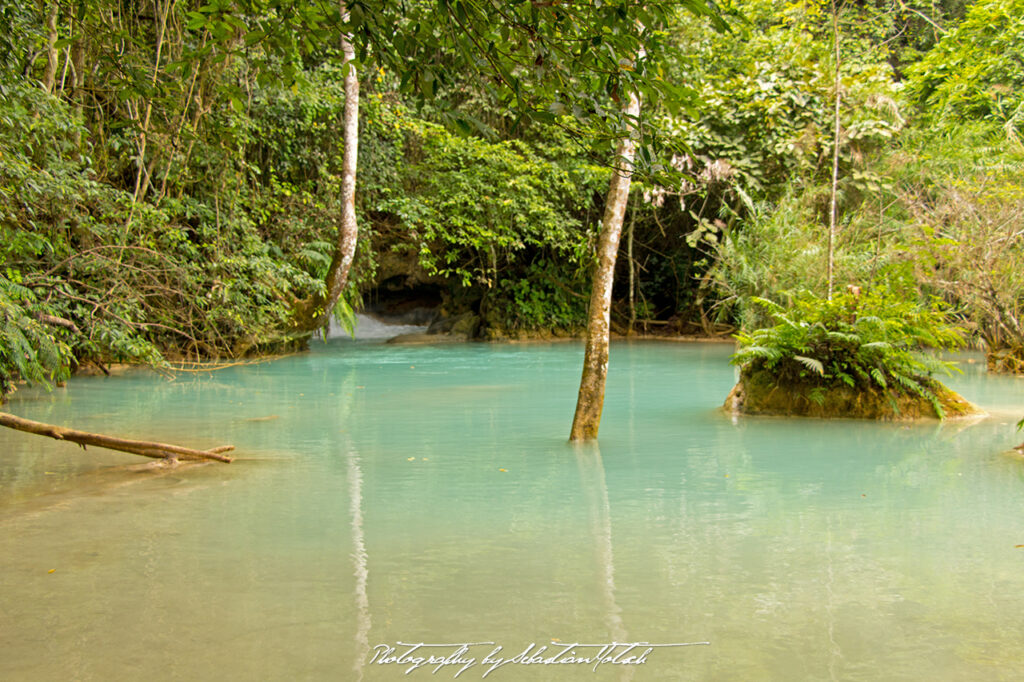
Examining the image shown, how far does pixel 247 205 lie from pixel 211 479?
32.7 ft

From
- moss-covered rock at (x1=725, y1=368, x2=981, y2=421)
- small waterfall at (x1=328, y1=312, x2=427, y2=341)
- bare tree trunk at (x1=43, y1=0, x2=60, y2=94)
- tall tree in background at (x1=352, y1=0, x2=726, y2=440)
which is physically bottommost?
moss-covered rock at (x1=725, y1=368, x2=981, y2=421)

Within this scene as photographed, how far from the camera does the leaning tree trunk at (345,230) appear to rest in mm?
13508

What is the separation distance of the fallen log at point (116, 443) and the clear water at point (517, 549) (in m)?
0.17

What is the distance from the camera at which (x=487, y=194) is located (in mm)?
18969

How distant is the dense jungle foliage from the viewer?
959 centimetres

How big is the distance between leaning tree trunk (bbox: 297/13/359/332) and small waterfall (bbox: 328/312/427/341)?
8517mm

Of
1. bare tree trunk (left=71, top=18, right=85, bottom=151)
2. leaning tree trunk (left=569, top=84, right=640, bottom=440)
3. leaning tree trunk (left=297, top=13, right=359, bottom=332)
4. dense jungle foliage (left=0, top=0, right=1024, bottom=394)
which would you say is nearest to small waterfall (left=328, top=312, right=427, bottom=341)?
dense jungle foliage (left=0, top=0, right=1024, bottom=394)

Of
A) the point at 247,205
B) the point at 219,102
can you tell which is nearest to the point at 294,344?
the point at 247,205

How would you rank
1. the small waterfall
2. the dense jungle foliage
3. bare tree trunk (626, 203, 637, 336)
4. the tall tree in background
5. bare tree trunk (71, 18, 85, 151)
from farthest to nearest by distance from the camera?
the small waterfall, bare tree trunk (626, 203, 637, 336), bare tree trunk (71, 18, 85, 151), the dense jungle foliage, the tall tree in background

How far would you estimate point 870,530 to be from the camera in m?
4.83

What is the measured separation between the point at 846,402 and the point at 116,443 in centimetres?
689

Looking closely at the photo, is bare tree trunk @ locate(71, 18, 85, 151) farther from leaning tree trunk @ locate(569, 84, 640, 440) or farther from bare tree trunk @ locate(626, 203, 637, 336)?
bare tree trunk @ locate(626, 203, 637, 336)

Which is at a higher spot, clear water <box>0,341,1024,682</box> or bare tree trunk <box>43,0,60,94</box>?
bare tree trunk <box>43,0,60,94</box>

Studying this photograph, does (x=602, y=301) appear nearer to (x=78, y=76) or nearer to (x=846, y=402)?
(x=846, y=402)
